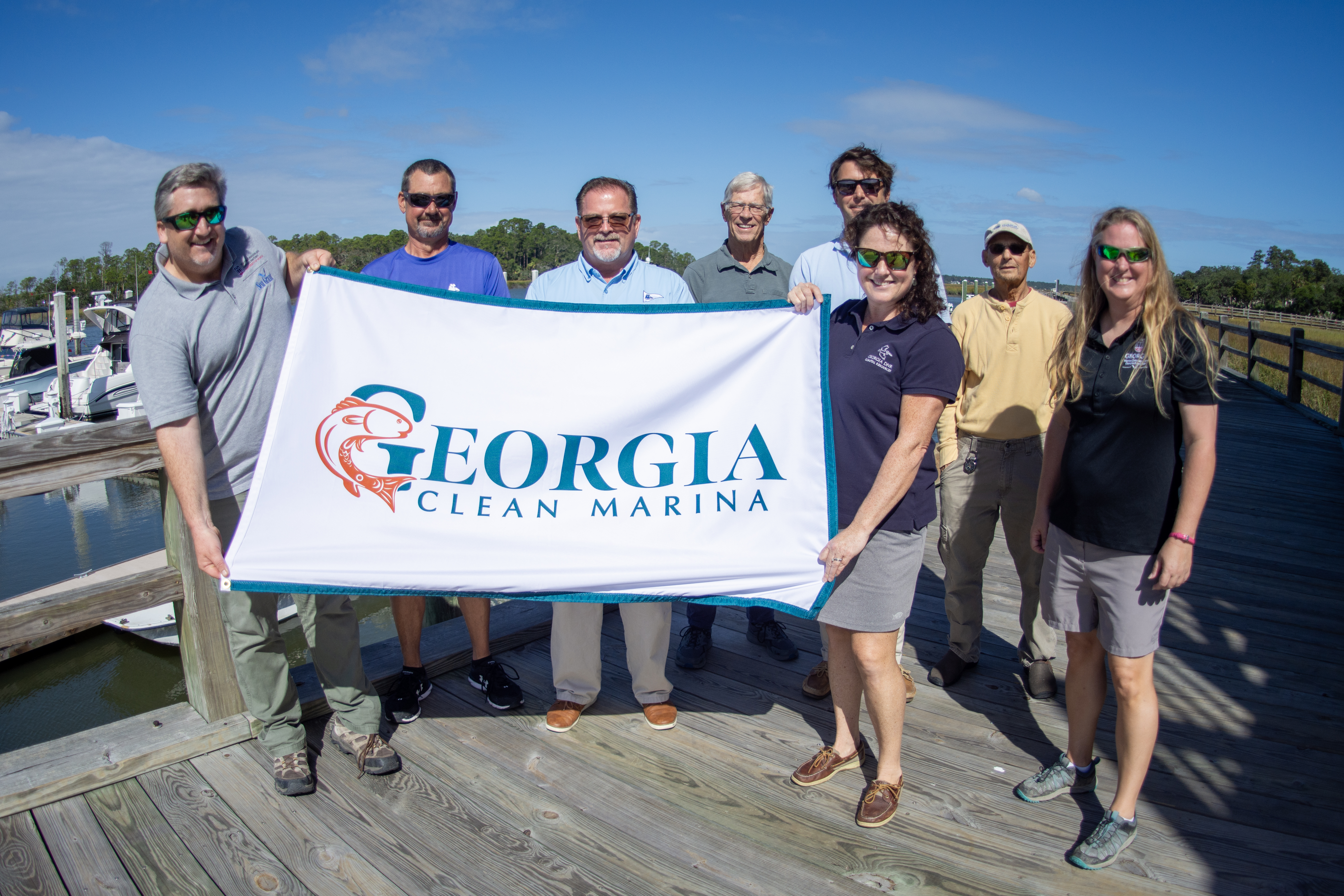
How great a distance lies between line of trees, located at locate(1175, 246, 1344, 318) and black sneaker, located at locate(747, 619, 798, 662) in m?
68.4

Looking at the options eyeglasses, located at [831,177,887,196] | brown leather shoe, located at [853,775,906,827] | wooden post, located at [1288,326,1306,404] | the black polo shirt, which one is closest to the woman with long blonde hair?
the black polo shirt

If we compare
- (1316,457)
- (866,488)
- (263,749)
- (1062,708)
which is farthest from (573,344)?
(1316,457)

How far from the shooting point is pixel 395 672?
3363 millimetres

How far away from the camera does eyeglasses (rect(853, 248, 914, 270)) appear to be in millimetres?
2326

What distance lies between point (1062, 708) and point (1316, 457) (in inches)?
274

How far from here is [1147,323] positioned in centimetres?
221

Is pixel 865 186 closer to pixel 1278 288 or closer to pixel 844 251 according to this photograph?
pixel 844 251

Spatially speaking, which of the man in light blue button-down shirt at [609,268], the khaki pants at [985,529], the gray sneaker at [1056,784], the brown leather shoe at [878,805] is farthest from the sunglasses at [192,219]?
the gray sneaker at [1056,784]

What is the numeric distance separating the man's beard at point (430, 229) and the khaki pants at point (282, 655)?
4.08 ft

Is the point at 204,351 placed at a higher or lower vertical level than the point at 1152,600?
higher

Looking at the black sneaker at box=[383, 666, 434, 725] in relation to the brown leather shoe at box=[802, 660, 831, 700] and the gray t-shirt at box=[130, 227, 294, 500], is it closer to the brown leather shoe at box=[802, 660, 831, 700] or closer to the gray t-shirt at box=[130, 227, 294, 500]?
the gray t-shirt at box=[130, 227, 294, 500]

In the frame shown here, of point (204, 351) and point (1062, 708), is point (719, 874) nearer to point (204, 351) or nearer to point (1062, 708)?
point (1062, 708)

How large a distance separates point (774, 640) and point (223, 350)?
258cm

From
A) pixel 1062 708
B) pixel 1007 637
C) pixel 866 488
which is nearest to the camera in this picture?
pixel 866 488
